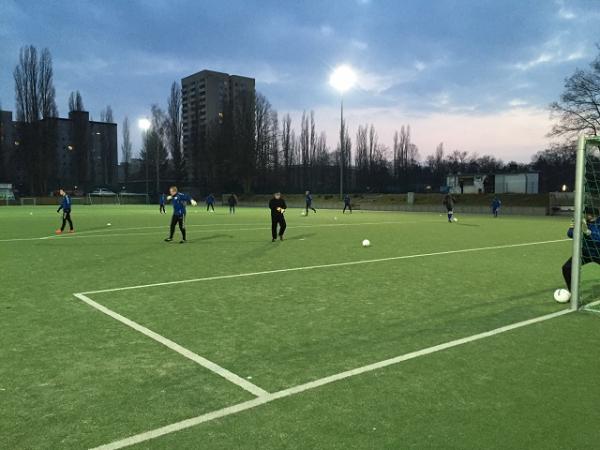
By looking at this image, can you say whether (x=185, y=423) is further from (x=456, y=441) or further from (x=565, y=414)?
(x=565, y=414)

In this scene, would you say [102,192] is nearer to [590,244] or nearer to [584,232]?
[590,244]

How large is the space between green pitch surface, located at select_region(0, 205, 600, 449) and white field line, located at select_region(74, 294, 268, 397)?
2 cm

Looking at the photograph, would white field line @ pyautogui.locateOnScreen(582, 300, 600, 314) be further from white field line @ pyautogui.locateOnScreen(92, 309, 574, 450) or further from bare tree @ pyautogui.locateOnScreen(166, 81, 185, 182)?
bare tree @ pyautogui.locateOnScreen(166, 81, 185, 182)

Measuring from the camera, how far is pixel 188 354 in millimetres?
5035

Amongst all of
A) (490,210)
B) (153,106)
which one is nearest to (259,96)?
(153,106)

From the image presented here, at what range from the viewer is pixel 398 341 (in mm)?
5477

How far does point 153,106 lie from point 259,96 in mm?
18964

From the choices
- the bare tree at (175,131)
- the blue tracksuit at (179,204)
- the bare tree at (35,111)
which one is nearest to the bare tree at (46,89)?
the bare tree at (35,111)

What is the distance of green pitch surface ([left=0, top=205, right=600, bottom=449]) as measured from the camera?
3379 mm

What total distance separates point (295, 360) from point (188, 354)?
116 centimetres

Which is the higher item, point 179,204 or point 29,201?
point 179,204

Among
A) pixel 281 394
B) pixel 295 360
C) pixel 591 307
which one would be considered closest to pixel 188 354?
pixel 295 360

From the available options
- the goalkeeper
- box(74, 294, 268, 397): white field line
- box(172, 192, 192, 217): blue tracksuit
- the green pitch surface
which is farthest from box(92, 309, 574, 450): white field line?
box(172, 192, 192, 217): blue tracksuit

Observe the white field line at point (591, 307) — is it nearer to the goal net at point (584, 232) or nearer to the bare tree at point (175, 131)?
the goal net at point (584, 232)
